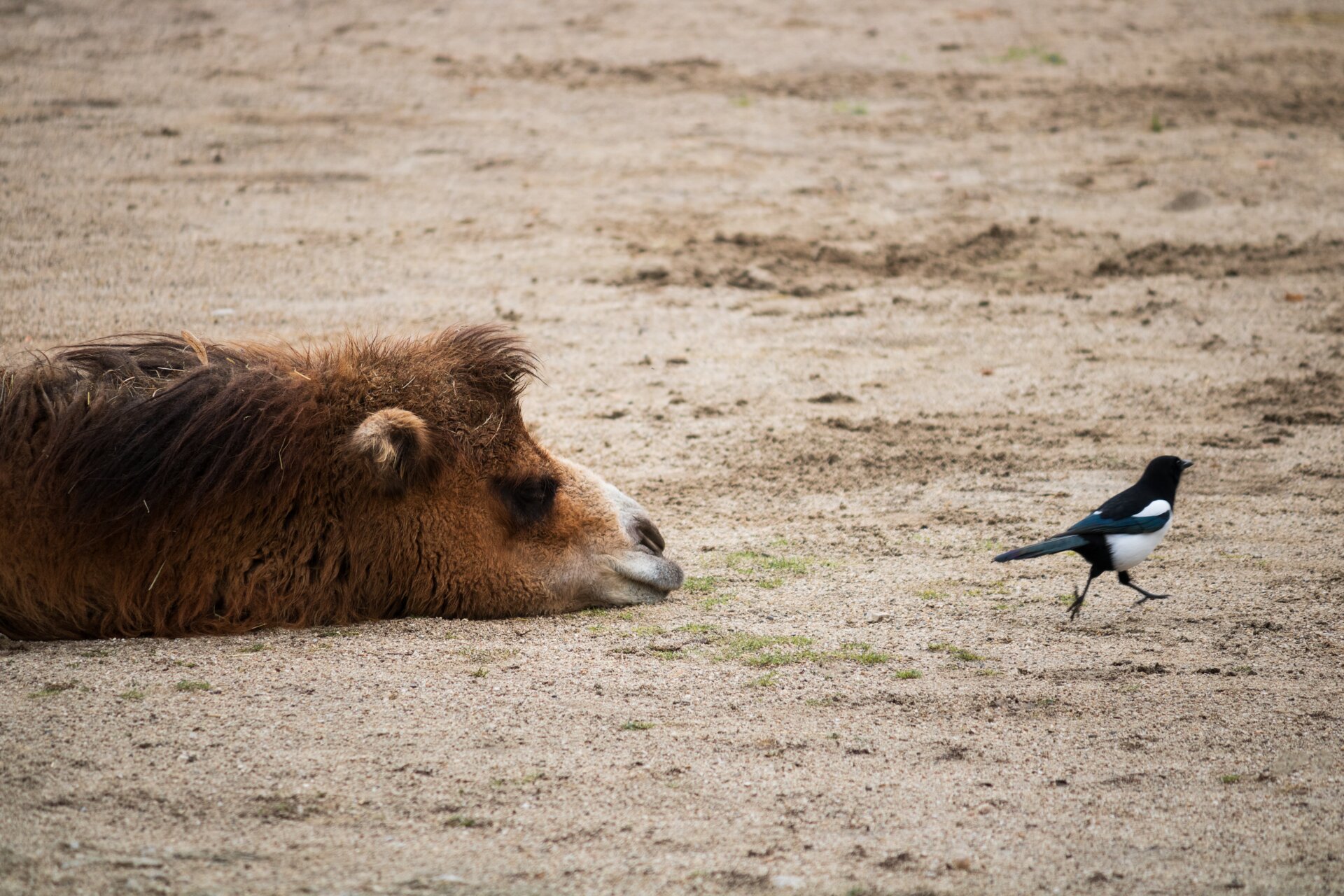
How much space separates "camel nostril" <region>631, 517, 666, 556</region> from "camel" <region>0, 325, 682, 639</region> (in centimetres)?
2

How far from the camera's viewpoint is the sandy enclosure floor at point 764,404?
10.2ft

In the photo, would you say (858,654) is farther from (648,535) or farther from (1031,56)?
(1031,56)

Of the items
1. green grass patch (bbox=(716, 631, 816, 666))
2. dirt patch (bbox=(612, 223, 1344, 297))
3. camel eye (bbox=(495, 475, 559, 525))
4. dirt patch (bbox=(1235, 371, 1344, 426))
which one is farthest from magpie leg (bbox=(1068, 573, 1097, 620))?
dirt patch (bbox=(612, 223, 1344, 297))

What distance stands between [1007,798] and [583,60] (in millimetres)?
10449

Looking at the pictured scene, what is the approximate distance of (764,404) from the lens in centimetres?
705

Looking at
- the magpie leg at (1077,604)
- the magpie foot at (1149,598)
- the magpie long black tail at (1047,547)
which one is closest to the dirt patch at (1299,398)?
the magpie foot at (1149,598)

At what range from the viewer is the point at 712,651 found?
416cm

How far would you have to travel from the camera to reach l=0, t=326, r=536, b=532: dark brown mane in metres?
4.04

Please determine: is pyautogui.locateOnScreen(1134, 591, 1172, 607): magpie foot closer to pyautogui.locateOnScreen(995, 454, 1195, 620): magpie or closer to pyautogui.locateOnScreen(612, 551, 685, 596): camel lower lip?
pyautogui.locateOnScreen(995, 454, 1195, 620): magpie

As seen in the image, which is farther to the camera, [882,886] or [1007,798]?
[1007,798]

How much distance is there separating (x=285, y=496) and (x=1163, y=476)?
309 cm

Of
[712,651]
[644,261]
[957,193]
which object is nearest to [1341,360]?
[957,193]

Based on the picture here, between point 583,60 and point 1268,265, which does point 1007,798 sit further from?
point 583,60

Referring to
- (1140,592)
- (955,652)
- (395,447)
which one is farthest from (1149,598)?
(395,447)
